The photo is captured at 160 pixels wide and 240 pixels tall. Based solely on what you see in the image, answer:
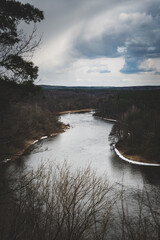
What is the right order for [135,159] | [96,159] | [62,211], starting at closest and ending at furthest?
[62,211] → [96,159] → [135,159]

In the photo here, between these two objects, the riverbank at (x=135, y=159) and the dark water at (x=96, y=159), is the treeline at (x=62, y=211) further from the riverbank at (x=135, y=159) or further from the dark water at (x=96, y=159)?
the riverbank at (x=135, y=159)

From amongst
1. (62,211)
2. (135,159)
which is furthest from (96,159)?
(62,211)

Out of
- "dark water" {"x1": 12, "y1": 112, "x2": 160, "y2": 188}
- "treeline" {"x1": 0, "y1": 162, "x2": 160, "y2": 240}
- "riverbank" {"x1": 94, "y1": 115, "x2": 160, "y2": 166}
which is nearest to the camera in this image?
"treeline" {"x1": 0, "y1": 162, "x2": 160, "y2": 240}

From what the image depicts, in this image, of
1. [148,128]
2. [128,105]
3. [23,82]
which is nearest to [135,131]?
[148,128]

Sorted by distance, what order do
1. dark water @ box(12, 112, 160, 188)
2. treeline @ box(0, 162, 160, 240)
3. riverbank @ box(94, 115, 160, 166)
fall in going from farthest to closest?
1. riverbank @ box(94, 115, 160, 166)
2. dark water @ box(12, 112, 160, 188)
3. treeline @ box(0, 162, 160, 240)

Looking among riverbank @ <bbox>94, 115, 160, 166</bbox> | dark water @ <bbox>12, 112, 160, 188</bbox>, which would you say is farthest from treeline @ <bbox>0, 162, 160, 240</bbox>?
riverbank @ <bbox>94, 115, 160, 166</bbox>

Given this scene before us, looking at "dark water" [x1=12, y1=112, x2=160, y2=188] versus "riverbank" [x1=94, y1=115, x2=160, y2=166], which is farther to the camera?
"riverbank" [x1=94, y1=115, x2=160, y2=166]

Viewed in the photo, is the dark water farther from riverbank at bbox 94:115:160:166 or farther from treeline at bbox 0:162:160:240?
treeline at bbox 0:162:160:240

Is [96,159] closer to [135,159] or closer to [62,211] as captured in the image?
[135,159]

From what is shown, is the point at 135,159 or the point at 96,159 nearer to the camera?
the point at 96,159

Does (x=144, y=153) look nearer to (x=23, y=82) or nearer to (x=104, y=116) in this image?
(x=23, y=82)

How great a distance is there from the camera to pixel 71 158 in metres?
32.4

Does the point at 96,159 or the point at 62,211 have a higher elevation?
the point at 62,211

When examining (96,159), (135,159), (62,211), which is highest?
(62,211)
